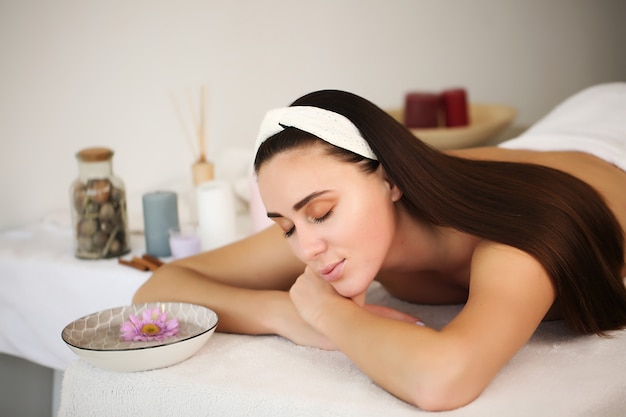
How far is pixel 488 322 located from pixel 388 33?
2.33 m

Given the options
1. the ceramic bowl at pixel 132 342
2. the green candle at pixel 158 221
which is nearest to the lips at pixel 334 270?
the ceramic bowl at pixel 132 342

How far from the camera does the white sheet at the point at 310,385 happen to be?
3.63 feet

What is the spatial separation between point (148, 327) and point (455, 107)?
1912 millimetres

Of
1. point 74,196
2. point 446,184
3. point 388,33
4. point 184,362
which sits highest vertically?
point 388,33

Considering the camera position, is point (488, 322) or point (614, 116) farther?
point (614, 116)

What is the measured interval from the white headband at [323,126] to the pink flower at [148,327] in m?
0.37

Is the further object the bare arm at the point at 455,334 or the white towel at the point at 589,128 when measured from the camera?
the white towel at the point at 589,128

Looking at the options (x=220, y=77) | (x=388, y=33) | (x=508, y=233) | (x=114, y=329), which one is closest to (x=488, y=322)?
(x=508, y=233)

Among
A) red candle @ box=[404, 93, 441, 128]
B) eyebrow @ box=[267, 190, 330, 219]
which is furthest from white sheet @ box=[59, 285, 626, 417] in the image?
red candle @ box=[404, 93, 441, 128]

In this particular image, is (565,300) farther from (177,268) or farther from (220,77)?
(220,77)

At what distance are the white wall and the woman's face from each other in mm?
1189

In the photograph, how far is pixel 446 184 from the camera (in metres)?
1.37

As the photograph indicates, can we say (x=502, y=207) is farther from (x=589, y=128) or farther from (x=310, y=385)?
(x=589, y=128)

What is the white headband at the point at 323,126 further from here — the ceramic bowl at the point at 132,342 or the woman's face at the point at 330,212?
the ceramic bowl at the point at 132,342
